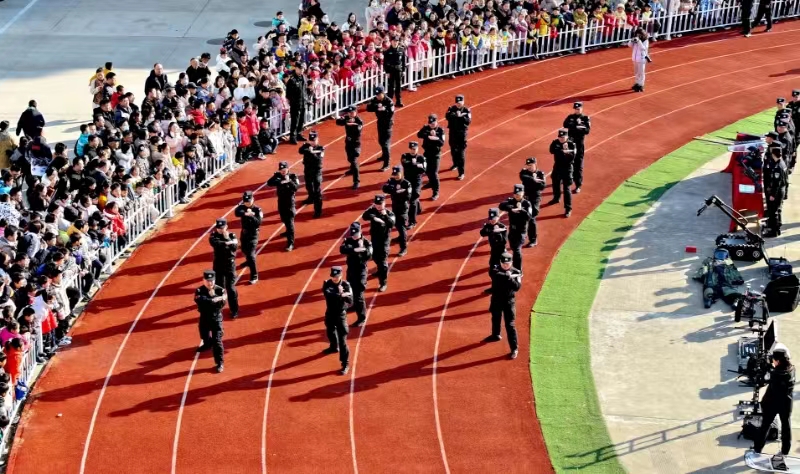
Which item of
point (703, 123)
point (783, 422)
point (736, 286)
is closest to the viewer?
point (783, 422)

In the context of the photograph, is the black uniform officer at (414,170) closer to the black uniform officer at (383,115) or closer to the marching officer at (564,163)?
the black uniform officer at (383,115)

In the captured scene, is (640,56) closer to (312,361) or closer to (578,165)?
(578,165)

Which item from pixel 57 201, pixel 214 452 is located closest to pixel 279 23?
pixel 57 201

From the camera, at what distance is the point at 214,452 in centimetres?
1647

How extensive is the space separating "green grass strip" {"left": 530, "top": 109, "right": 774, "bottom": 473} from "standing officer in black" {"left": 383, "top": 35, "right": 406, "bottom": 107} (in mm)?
6147

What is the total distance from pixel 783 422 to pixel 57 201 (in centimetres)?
1164

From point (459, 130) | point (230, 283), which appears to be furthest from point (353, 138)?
point (230, 283)

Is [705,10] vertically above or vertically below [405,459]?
above

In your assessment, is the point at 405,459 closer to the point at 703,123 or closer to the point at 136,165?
the point at 136,165

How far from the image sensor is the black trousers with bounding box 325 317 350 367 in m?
18.1

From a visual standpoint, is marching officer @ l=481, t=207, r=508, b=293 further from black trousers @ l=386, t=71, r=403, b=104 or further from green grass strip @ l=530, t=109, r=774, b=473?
black trousers @ l=386, t=71, r=403, b=104

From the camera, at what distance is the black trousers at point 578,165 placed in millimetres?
24266

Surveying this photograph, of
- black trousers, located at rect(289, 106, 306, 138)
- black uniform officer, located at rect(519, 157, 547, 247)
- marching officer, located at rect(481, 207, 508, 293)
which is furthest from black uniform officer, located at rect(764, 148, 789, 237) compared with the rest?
black trousers, located at rect(289, 106, 306, 138)

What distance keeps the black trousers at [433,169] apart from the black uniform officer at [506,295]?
5379mm
